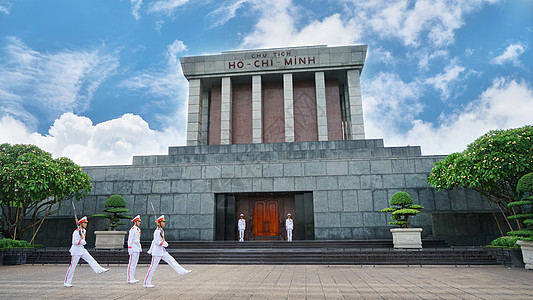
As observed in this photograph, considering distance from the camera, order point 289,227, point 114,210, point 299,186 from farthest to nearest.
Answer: point 299,186, point 289,227, point 114,210

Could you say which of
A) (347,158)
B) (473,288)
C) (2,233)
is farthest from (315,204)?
(2,233)

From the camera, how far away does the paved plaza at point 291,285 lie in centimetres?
680

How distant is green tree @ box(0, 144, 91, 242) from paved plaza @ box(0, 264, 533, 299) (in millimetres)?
5447

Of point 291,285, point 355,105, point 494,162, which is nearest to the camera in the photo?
point 291,285

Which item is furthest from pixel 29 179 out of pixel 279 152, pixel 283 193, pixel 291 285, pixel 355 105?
pixel 355 105

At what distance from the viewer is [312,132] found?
86.2 feet

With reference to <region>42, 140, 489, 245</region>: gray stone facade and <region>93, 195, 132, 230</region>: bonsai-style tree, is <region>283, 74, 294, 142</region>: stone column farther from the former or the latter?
<region>93, 195, 132, 230</region>: bonsai-style tree

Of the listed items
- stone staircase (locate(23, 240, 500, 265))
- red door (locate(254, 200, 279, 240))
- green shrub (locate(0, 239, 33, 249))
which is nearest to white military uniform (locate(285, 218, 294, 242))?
red door (locate(254, 200, 279, 240))

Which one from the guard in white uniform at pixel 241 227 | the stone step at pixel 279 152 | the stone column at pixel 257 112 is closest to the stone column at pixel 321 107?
the stone step at pixel 279 152

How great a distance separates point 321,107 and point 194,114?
9.91 m

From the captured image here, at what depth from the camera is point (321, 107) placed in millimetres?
25797

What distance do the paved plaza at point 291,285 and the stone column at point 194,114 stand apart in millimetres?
16239

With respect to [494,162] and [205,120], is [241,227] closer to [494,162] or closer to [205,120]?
[494,162]

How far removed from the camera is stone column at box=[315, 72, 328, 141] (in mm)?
25328
